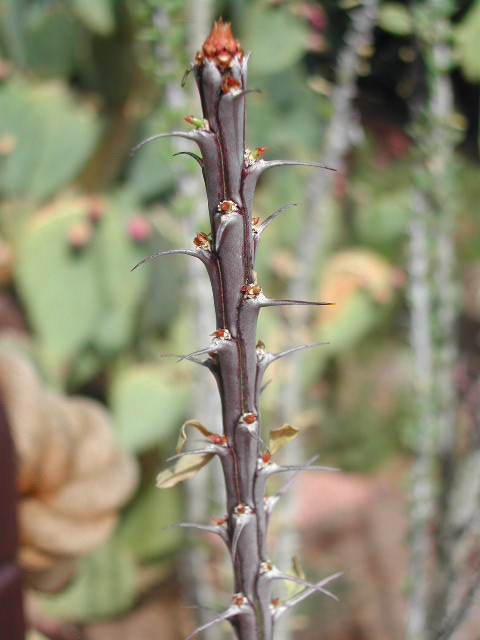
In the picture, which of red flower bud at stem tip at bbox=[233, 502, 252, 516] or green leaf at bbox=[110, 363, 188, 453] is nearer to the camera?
red flower bud at stem tip at bbox=[233, 502, 252, 516]

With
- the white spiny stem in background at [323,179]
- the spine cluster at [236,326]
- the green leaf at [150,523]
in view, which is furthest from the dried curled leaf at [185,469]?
the green leaf at [150,523]

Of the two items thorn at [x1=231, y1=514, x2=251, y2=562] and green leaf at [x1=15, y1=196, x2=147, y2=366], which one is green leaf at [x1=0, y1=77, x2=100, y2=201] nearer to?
green leaf at [x1=15, y1=196, x2=147, y2=366]

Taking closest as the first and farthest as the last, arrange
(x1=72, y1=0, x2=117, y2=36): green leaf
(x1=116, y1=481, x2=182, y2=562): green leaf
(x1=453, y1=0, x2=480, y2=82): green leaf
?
(x1=453, y1=0, x2=480, y2=82): green leaf
(x1=72, y1=0, x2=117, y2=36): green leaf
(x1=116, y1=481, x2=182, y2=562): green leaf

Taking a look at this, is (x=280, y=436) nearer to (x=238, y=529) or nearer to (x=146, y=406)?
(x=238, y=529)

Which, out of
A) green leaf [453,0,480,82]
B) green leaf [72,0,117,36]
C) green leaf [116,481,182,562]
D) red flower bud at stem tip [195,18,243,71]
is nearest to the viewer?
red flower bud at stem tip [195,18,243,71]

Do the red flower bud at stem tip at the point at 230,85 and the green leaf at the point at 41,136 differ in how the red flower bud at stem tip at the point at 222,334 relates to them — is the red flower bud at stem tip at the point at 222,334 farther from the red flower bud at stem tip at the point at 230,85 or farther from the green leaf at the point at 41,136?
the green leaf at the point at 41,136

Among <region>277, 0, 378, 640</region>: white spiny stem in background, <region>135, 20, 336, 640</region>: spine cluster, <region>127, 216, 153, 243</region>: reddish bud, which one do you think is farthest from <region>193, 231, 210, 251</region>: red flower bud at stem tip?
Answer: <region>127, 216, 153, 243</region>: reddish bud

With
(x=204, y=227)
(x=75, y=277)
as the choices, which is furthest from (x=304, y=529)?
(x=204, y=227)
